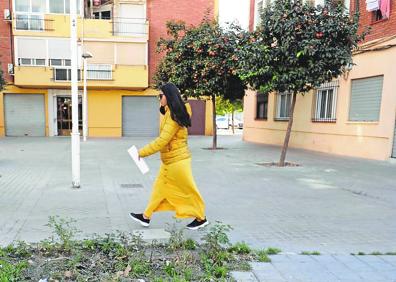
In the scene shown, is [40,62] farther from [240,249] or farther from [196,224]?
[240,249]

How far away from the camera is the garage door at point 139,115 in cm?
2462

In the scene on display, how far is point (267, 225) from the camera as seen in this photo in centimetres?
476

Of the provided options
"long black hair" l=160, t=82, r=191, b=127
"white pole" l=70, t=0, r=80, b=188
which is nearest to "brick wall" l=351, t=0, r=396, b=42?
"white pole" l=70, t=0, r=80, b=188

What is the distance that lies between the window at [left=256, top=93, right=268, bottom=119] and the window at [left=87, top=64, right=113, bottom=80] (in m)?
9.56

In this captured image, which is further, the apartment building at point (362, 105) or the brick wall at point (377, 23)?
the apartment building at point (362, 105)

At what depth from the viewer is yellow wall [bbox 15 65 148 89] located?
22.2 m

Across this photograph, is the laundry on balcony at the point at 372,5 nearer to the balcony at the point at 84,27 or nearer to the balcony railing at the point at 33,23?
the balcony at the point at 84,27

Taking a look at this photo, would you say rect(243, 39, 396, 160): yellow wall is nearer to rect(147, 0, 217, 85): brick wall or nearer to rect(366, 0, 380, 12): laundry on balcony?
rect(366, 0, 380, 12): laundry on balcony

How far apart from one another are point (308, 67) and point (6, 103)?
20618mm

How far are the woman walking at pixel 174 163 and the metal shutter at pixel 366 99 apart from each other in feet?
31.1

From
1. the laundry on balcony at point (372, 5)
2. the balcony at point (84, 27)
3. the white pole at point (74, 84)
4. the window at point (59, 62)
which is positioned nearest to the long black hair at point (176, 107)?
the white pole at point (74, 84)

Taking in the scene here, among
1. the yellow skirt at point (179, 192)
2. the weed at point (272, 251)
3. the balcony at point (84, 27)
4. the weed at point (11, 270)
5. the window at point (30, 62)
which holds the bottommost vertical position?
the weed at point (272, 251)

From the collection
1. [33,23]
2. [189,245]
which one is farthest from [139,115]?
[189,245]

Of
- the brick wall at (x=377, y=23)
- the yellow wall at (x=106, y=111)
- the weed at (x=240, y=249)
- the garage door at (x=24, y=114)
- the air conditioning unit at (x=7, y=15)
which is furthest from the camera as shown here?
the yellow wall at (x=106, y=111)
